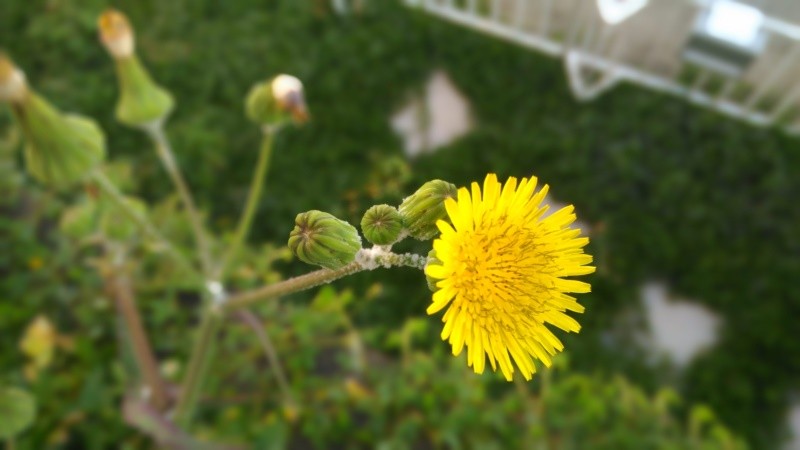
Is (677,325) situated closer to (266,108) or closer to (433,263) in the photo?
(266,108)

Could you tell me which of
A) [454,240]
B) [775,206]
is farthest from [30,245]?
[775,206]

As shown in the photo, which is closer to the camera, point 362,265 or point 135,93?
point 362,265

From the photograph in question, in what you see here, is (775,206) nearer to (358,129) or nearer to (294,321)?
(358,129)

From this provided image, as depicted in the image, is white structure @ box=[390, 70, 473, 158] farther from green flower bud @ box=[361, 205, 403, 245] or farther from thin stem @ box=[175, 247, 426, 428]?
green flower bud @ box=[361, 205, 403, 245]

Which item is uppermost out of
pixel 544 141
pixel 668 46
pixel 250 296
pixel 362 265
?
pixel 362 265

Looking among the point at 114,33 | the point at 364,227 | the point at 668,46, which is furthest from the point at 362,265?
the point at 668,46

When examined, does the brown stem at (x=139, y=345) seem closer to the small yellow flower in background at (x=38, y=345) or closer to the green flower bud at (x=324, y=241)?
the small yellow flower in background at (x=38, y=345)

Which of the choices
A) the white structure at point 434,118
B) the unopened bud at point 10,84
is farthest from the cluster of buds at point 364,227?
the white structure at point 434,118
